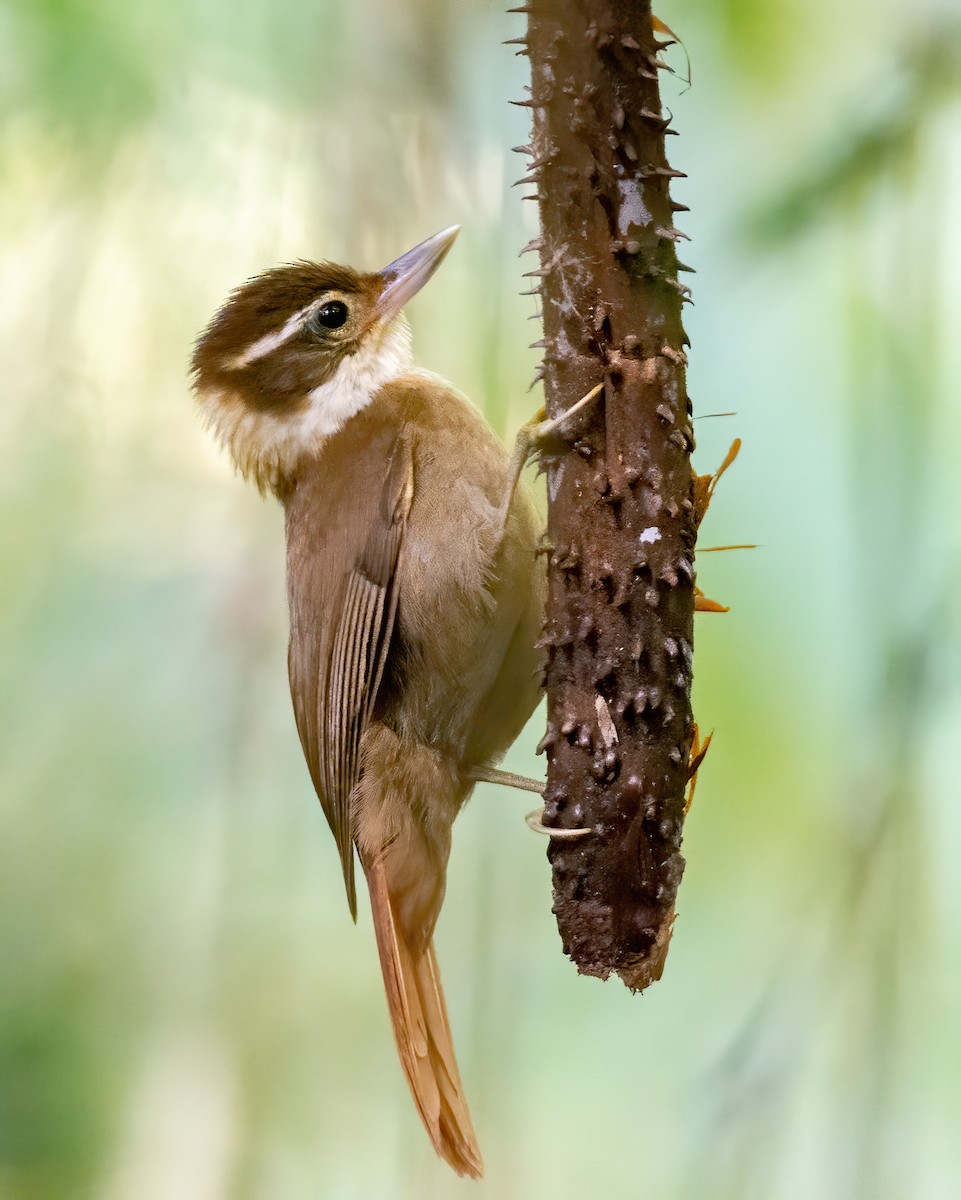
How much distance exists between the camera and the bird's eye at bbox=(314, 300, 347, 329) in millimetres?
1120

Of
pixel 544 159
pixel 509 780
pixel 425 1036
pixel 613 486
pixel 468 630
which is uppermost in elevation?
pixel 544 159

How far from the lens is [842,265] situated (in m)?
1.10

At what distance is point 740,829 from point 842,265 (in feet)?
1.98

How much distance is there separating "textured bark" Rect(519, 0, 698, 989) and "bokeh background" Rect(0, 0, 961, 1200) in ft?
0.80

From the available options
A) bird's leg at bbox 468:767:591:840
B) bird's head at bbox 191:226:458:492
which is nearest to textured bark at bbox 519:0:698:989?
bird's leg at bbox 468:767:591:840

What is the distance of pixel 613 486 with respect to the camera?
0.85 m

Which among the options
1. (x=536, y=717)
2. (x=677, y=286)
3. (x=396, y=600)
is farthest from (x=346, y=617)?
(x=677, y=286)

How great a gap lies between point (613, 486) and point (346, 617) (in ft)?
1.27

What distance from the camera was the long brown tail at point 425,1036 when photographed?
3.49 ft

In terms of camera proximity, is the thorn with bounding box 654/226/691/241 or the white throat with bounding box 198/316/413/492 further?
the white throat with bounding box 198/316/413/492

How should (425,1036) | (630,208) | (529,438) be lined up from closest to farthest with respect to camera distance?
(630,208)
(529,438)
(425,1036)

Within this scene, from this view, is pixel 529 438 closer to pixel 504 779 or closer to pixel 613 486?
pixel 613 486

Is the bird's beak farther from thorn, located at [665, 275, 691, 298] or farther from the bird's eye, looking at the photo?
thorn, located at [665, 275, 691, 298]

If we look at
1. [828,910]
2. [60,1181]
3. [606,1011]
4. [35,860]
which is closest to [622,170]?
[828,910]
